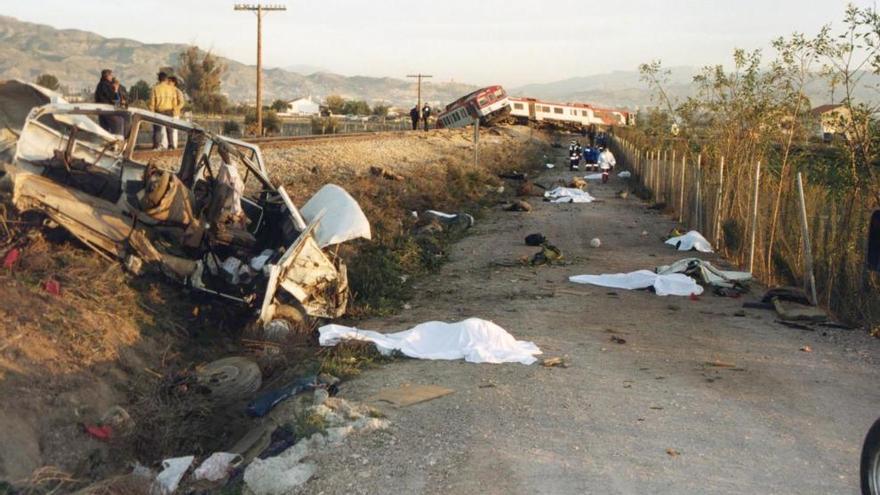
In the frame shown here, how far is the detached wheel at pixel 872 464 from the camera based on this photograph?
4.77 metres

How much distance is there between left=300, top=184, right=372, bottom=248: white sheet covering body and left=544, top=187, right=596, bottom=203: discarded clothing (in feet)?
50.8

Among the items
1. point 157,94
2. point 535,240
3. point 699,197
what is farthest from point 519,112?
point 157,94

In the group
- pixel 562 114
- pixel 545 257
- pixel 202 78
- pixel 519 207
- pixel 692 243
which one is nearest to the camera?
pixel 545 257

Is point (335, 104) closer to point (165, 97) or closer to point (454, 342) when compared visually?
point (165, 97)

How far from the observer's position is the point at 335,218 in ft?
34.6

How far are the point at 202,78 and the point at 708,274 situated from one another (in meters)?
64.7

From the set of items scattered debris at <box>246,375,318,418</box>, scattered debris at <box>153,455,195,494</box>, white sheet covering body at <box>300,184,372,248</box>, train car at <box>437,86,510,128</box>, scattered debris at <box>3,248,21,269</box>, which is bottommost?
scattered debris at <box>153,455,195,494</box>

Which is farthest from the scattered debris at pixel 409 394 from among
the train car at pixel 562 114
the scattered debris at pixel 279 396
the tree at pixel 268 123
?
the train car at pixel 562 114

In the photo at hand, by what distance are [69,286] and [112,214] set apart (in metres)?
0.91

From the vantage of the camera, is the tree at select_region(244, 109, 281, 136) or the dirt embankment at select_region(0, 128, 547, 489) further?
the tree at select_region(244, 109, 281, 136)

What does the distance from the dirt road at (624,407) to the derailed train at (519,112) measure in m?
42.9

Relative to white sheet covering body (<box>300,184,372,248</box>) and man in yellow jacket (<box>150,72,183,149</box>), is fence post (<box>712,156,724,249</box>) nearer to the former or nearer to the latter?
white sheet covering body (<box>300,184,372,248</box>)

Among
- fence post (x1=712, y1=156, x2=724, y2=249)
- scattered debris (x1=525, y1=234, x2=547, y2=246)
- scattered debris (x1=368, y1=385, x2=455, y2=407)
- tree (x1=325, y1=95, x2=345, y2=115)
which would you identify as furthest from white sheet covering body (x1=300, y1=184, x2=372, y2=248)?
tree (x1=325, y1=95, x2=345, y2=115)

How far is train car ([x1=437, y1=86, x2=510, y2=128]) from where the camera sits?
192 ft
